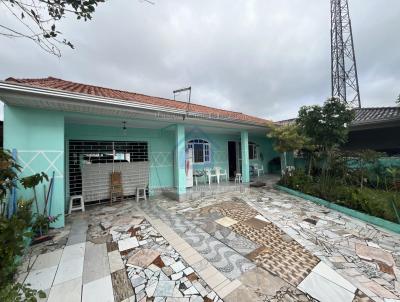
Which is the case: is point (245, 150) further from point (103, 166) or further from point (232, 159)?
point (103, 166)

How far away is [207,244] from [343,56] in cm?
1790

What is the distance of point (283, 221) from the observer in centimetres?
462

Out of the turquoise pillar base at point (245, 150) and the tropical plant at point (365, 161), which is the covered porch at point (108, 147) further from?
the tropical plant at point (365, 161)

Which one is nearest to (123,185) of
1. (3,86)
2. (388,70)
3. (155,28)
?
(3,86)

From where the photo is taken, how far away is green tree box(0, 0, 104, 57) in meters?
1.63

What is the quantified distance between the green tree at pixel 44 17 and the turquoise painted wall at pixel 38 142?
348cm

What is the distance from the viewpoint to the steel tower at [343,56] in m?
12.7

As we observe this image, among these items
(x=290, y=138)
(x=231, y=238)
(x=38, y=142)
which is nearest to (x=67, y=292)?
(x=231, y=238)

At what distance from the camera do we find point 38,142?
435 cm

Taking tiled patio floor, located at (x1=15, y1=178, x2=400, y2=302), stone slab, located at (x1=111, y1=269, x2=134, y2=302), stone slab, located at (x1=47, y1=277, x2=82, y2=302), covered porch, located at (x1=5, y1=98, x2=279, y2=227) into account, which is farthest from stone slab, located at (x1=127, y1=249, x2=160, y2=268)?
covered porch, located at (x1=5, y1=98, x2=279, y2=227)

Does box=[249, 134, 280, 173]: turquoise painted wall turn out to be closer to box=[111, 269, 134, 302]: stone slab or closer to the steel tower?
the steel tower

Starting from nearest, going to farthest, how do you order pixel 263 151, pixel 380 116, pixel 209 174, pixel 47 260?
1. pixel 47 260
2. pixel 380 116
3. pixel 209 174
4. pixel 263 151

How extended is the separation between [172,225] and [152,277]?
1.82 metres

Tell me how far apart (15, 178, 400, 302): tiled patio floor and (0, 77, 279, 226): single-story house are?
169 centimetres
